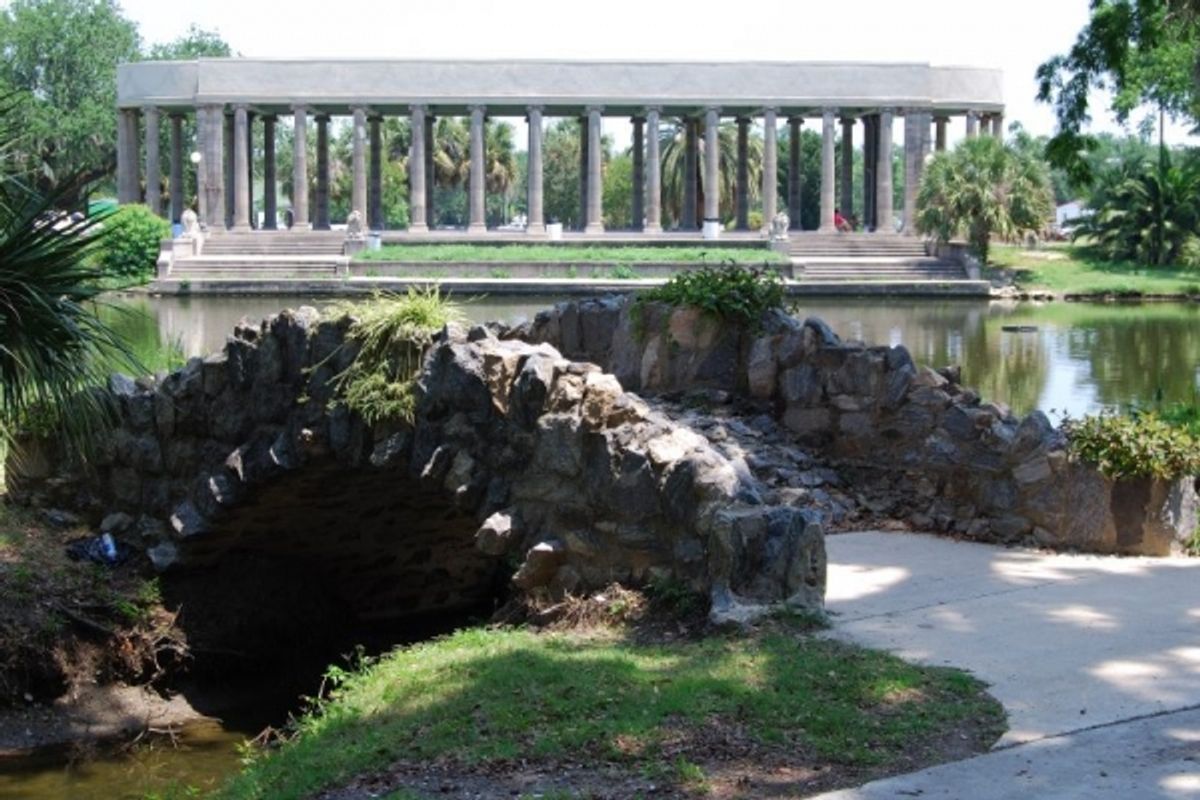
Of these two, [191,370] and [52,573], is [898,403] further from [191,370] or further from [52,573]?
[52,573]

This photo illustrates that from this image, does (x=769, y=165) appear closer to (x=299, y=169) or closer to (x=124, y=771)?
(x=299, y=169)

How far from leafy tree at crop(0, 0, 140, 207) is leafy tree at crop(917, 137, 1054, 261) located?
4088 centimetres

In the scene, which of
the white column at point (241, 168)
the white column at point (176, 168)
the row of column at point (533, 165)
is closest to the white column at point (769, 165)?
→ the row of column at point (533, 165)

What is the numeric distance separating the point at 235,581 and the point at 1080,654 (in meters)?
8.76

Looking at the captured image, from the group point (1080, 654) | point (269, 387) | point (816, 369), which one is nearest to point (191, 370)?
point (269, 387)

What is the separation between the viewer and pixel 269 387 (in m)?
12.6

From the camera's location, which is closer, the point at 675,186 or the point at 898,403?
the point at 898,403

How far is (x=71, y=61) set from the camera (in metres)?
83.0

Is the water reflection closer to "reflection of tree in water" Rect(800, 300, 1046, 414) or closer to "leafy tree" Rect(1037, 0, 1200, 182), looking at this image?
"reflection of tree in water" Rect(800, 300, 1046, 414)

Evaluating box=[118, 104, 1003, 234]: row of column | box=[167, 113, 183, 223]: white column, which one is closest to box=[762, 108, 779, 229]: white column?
box=[118, 104, 1003, 234]: row of column

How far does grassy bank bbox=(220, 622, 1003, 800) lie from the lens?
652cm

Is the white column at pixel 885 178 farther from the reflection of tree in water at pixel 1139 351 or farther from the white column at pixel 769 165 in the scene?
the reflection of tree in water at pixel 1139 351

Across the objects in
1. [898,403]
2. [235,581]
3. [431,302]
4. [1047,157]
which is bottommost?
[235,581]

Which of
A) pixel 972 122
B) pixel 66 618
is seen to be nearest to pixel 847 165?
pixel 972 122
